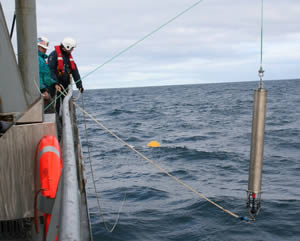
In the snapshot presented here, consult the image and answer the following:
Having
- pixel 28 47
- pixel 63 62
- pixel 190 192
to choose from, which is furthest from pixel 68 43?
pixel 190 192

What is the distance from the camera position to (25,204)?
2.79 m

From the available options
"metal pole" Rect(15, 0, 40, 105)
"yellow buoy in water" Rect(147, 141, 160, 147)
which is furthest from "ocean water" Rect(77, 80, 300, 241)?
"metal pole" Rect(15, 0, 40, 105)

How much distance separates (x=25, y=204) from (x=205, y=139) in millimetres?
16039

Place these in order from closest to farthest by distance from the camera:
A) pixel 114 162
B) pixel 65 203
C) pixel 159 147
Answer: pixel 65 203
pixel 114 162
pixel 159 147

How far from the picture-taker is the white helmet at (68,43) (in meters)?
7.46

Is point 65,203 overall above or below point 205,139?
above

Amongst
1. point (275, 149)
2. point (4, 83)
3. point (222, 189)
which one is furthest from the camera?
point (275, 149)

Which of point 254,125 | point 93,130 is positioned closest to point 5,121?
point 254,125

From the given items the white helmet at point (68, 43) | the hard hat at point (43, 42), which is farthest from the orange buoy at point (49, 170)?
the white helmet at point (68, 43)

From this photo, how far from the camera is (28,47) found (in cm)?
339

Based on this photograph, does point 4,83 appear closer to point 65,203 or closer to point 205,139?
point 65,203

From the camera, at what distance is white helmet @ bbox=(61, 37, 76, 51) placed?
746 cm

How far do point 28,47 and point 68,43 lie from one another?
423cm

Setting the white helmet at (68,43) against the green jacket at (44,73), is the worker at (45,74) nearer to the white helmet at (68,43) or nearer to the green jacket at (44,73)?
the green jacket at (44,73)
